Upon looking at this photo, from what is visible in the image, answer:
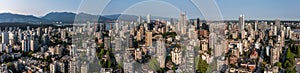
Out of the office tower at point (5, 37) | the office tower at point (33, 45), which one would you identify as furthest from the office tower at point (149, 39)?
the office tower at point (5, 37)

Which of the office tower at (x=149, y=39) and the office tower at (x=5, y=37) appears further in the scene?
the office tower at (x=5, y=37)

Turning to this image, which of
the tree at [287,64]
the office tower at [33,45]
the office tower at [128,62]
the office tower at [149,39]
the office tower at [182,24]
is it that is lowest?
the tree at [287,64]

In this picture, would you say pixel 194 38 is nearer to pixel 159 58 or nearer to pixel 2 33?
pixel 159 58

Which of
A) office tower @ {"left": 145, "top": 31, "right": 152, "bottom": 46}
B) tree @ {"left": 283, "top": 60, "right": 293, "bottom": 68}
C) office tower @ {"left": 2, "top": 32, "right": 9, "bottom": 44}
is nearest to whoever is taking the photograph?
office tower @ {"left": 145, "top": 31, "right": 152, "bottom": 46}

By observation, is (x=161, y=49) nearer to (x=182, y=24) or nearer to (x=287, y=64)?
(x=182, y=24)

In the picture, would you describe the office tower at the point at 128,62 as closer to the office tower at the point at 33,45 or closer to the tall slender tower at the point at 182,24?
the tall slender tower at the point at 182,24

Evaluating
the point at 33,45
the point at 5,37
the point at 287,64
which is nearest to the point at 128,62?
the point at 287,64

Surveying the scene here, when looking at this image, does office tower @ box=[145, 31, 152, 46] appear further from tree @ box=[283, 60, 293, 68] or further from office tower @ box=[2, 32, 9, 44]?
office tower @ box=[2, 32, 9, 44]

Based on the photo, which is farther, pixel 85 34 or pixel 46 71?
pixel 46 71

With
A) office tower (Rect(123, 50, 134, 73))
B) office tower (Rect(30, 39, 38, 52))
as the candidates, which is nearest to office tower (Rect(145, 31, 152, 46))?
office tower (Rect(123, 50, 134, 73))

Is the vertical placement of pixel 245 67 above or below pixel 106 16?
below

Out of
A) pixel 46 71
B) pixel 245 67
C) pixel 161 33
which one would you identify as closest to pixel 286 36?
pixel 245 67
